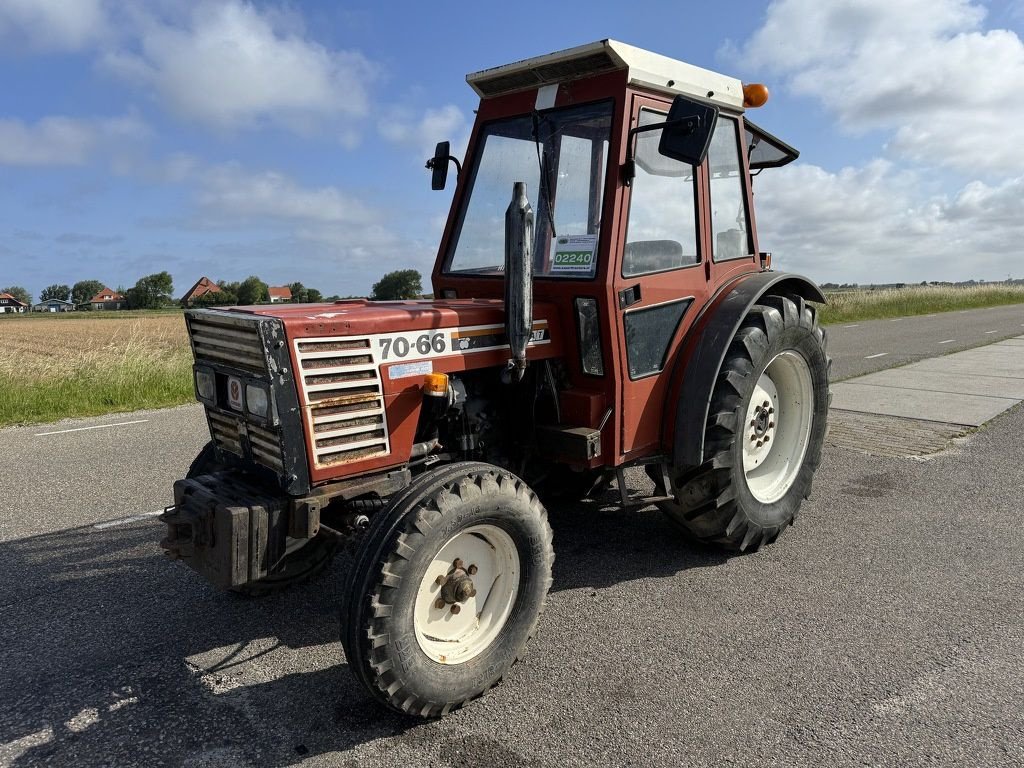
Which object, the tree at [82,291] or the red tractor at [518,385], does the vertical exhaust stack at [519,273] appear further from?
the tree at [82,291]

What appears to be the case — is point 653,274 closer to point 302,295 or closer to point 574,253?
point 574,253

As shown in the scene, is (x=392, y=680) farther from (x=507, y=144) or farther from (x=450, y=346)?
(x=507, y=144)

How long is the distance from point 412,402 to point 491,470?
0.45 meters

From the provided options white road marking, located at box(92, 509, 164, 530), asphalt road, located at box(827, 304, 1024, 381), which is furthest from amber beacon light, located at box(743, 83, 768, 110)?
asphalt road, located at box(827, 304, 1024, 381)

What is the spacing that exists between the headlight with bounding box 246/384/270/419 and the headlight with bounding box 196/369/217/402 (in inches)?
14.4

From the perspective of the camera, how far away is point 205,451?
11.6ft

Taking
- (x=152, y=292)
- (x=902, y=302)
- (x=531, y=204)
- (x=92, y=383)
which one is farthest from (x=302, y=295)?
(x=152, y=292)

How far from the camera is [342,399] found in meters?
2.81

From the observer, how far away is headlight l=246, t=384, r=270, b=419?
9.04ft

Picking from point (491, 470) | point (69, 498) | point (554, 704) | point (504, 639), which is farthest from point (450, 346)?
point (69, 498)

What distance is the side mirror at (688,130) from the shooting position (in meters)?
3.13

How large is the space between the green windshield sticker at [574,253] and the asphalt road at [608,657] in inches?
62.1

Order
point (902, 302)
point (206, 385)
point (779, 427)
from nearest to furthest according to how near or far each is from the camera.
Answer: point (206, 385) < point (779, 427) < point (902, 302)

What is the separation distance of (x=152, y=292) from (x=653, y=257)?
61.1 m
